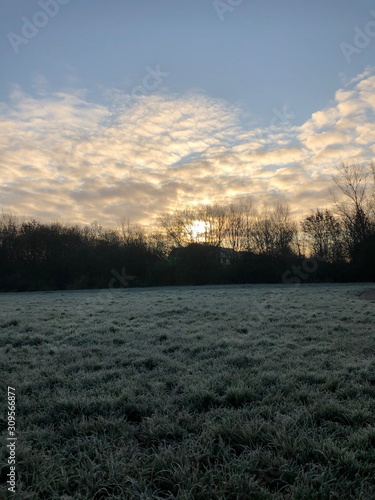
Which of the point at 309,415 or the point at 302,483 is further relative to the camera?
the point at 309,415

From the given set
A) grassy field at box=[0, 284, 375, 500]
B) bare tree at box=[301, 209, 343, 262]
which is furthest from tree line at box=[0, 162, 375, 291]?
grassy field at box=[0, 284, 375, 500]

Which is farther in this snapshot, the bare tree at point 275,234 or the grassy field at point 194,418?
the bare tree at point 275,234

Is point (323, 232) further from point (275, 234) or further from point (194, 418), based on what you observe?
point (194, 418)

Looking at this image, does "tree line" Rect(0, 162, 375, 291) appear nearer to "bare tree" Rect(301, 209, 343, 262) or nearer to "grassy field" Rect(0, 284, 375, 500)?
"bare tree" Rect(301, 209, 343, 262)

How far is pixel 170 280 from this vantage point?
45688 mm

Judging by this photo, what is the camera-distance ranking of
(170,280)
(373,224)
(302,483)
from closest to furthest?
(302,483)
(373,224)
(170,280)

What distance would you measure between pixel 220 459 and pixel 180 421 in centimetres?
83

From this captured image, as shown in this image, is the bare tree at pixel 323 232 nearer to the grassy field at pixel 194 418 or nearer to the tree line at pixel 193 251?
the tree line at pixel 193 251

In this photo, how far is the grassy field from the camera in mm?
2758

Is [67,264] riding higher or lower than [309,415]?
higher

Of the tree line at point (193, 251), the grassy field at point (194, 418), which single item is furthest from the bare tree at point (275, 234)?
the grassy field at point (194, 418)

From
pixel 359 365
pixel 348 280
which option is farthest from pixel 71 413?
pixel 348 280

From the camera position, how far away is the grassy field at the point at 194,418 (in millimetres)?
2758

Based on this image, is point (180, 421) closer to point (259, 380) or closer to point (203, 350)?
point (259, 380)
